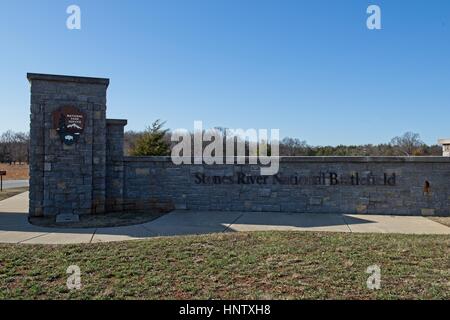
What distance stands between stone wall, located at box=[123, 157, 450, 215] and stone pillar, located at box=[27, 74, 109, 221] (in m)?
1.10

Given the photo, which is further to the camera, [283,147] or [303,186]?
[283,147]

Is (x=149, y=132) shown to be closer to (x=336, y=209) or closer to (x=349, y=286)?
(x=336, y=209)

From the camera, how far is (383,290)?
13.0 ft

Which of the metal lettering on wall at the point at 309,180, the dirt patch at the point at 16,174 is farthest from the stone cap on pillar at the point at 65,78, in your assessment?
the dirt patch at the point at 16,174

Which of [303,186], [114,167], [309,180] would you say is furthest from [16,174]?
[309,180]

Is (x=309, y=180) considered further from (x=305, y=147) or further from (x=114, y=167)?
(x=305, y=147)

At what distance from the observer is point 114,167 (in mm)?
10398

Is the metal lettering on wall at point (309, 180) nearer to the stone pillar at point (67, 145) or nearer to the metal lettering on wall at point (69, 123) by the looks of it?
the stone pillar at point (67, 145)

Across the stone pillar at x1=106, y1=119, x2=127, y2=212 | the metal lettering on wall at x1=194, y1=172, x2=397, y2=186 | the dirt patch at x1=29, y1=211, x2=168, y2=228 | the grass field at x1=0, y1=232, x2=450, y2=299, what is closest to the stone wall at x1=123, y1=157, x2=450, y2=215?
the metal lettering on wall at x1=194, y1=172, x2=397, y2=186

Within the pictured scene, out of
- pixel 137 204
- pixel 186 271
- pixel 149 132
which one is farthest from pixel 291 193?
pixel 149 132

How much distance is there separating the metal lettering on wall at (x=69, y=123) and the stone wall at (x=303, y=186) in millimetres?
1691

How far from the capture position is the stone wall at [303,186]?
32.0 feet

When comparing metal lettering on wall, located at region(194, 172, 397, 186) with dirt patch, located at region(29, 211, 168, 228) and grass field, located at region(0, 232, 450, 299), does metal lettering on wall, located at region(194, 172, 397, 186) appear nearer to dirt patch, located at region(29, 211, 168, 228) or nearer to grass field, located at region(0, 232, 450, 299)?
dirt patch, located at region(29, 211, 168, 228)

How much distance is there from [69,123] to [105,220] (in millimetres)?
2983
